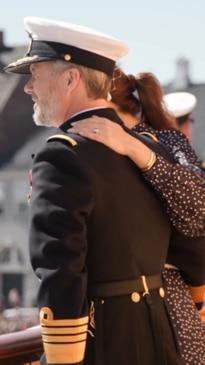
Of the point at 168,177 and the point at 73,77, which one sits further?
the point at 168,177

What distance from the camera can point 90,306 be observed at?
2.54m

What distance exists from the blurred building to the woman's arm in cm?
3880

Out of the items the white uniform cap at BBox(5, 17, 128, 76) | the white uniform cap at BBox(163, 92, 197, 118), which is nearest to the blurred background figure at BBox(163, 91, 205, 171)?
the white uniform cap at BBox(163, 92, 197, 118)

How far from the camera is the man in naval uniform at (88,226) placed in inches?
95.7

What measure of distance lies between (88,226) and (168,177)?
0.28 metres

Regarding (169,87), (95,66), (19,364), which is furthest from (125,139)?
(169,87)

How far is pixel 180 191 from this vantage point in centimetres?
268

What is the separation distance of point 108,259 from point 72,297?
15 cm

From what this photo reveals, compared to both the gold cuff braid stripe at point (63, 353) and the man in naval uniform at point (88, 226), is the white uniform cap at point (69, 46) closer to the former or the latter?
the man in naval uniform at point (88, 226)

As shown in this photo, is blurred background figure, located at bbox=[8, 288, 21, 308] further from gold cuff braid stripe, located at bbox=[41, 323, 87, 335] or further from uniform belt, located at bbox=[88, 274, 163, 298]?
gold cuff braid stripe, located at bbox=[41, 323, 87, 335]

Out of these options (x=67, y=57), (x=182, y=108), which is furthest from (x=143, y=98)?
(x=182, y=108)

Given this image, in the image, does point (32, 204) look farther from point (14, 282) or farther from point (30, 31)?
point (14, 282)

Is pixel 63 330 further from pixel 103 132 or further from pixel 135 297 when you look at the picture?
pixel 103 132

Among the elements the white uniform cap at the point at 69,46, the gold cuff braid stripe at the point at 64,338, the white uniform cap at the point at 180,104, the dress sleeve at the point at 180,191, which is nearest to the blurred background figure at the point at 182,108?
the white uniform cap at the point at 180,104
